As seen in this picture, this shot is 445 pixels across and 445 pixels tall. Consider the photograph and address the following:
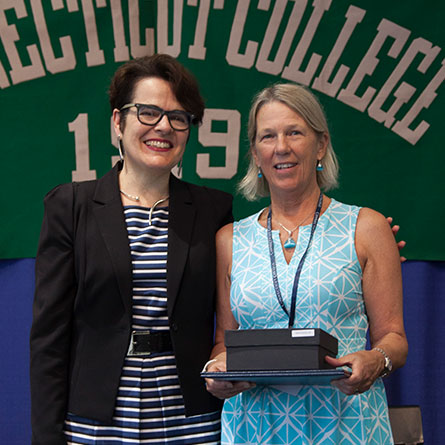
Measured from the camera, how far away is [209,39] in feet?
9.50

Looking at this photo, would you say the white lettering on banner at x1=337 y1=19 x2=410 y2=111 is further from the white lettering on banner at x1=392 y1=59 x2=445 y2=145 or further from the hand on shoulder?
the hand on shoulder

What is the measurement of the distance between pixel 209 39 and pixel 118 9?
0.40m

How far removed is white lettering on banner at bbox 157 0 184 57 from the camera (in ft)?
9.48

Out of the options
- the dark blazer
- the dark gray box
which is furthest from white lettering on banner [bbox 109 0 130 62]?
the dark gray box

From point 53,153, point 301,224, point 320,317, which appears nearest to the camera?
point 320,317

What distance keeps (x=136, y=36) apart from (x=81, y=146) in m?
0.51

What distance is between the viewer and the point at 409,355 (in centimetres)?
286

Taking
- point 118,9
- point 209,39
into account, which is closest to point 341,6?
point 209,39

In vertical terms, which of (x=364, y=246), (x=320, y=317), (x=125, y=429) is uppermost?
(x=364, y=246)

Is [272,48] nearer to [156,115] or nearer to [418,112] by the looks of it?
[418,112]

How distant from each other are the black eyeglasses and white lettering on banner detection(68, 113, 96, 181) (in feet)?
2.83

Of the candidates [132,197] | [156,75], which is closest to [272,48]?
[156,75]

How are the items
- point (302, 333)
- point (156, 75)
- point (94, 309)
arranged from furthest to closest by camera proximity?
1. point (156, 75)
2. point (94, 309)
3. point (302, 333)

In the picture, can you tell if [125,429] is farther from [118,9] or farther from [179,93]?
[118,9]
